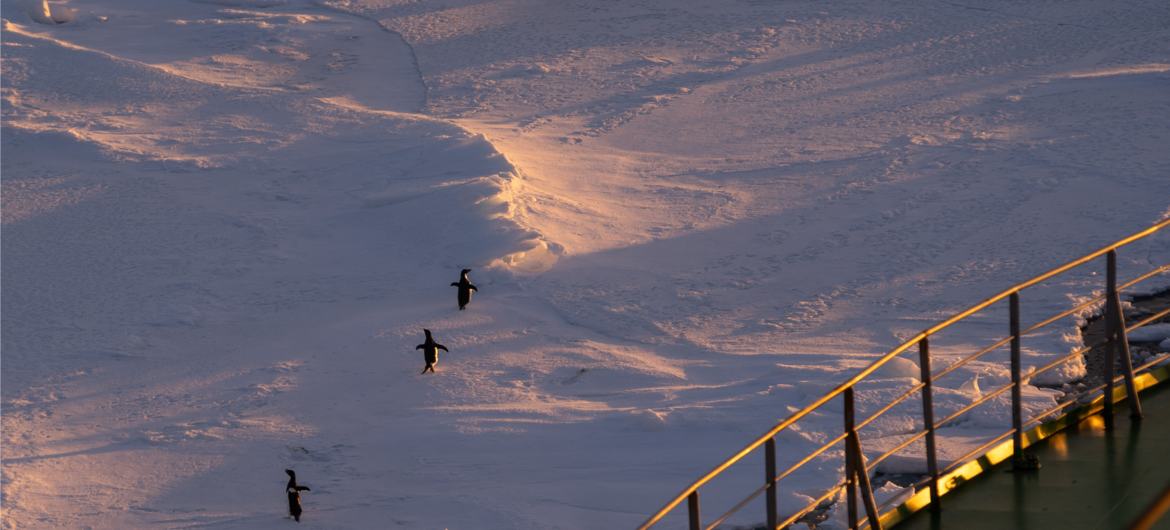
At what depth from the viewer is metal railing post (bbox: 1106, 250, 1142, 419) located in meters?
3.94

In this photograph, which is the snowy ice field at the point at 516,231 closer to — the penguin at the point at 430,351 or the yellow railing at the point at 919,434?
the penguin at the point at 430,351

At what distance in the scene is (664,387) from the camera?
9414 mm

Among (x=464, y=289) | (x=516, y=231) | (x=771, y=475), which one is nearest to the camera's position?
(x=771, y=475)

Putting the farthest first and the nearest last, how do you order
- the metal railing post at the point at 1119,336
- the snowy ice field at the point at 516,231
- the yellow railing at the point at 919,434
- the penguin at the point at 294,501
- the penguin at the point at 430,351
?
1. the penguin at the point at 430,351
2. the snowy ice field at the point at 516,231
3. the penguin at the point at 294,501
4. the metal railing post at the point at 1119,336
5. the yellow railing at the point at 919,434

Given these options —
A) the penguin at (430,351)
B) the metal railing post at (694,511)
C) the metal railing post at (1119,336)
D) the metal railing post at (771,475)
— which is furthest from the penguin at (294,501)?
the metal railing post at (694,511)

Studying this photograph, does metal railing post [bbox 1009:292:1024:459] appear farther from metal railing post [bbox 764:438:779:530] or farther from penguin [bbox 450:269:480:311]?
penguin [bbox 450:269:480:311]

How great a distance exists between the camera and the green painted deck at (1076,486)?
3600mm

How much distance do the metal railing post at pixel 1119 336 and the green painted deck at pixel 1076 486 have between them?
0.19 ft

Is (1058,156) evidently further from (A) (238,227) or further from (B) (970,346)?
(A) (238,227)

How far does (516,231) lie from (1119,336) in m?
7.95

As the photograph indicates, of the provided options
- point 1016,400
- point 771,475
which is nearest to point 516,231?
point 1016,400

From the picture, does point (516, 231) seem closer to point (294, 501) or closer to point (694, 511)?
point (294, 501)

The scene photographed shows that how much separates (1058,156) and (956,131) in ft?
4.01

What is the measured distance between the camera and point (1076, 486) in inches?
148
